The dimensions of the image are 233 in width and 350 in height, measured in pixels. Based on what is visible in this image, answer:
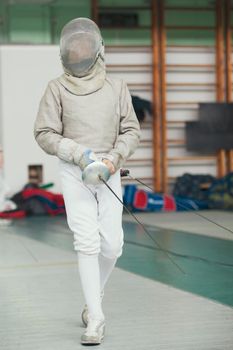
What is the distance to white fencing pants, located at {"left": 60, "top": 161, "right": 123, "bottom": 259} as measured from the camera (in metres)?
2.95

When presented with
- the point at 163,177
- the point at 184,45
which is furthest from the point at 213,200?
the point at 184,45

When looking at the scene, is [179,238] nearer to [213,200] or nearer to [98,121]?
[213,200]

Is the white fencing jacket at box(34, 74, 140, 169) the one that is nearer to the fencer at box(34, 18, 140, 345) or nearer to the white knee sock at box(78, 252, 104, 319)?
the fencer at box(34, 18, 140, 345)

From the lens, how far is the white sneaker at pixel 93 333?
2.86 m

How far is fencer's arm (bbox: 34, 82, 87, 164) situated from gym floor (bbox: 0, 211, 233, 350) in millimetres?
762

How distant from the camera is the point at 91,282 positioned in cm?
294

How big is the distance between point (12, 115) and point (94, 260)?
6.47m

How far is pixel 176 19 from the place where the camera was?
1005 centimetres

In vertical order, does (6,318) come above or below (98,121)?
below

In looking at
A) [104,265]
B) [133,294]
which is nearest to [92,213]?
[104,265]

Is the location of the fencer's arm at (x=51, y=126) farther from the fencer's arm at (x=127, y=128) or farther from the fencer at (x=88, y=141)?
the fencer's arm at (x=127, y=128)

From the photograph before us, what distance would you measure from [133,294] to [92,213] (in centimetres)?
105

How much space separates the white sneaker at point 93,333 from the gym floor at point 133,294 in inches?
1.2

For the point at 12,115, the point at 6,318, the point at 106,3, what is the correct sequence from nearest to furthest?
the point at 6,318 < the point at 12,115 < the point at 106,3
